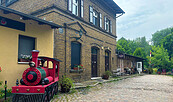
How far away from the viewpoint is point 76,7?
1141 cm

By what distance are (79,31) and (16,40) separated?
520 cm

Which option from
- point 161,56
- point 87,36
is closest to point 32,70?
point 87,36

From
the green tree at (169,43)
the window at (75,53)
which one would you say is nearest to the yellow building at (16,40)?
the window at (75,53)

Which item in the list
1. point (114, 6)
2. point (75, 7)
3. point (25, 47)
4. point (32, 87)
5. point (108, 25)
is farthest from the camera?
point (114, 6)

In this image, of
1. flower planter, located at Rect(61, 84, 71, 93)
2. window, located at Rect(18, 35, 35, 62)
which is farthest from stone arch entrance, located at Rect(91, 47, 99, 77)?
window, located at Rect(18, 35, 35, 62)

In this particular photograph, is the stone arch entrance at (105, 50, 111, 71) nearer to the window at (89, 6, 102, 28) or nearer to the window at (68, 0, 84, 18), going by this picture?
the window at (89, 6, 102, 28)

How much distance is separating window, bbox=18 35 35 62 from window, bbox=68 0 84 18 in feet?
13.7

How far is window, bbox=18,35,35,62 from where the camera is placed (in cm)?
708

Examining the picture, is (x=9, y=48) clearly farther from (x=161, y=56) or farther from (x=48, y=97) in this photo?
(x=161, y=56)

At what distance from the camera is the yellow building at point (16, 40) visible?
6168mm

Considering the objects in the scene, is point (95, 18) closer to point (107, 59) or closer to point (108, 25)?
point (108, 25)

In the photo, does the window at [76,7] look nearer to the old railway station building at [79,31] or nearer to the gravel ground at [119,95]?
the old railway station building at [79,31]

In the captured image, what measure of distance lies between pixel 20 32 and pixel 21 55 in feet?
3.53

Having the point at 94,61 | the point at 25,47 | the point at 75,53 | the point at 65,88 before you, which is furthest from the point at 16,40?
the point at 94,61
